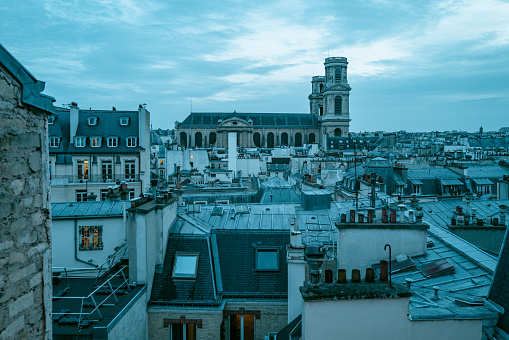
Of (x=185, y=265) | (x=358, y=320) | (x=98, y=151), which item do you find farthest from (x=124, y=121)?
(x=358, y=320)

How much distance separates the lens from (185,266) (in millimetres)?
10234

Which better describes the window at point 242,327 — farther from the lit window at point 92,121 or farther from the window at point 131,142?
the lit window at point 92,121

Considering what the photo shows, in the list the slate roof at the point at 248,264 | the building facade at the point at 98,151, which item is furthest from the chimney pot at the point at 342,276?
the building facade at the point at 98,151

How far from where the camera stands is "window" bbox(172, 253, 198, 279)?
1007 cm

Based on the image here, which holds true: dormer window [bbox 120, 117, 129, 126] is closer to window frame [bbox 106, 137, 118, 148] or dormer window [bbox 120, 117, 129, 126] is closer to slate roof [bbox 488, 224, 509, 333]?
window frame [bbox 106, 137, 118, 148]

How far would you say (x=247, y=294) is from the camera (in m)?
10.1

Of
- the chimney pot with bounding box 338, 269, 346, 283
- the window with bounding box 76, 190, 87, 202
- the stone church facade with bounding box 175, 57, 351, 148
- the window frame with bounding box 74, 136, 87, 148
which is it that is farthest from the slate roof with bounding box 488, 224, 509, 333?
the stone church facade with bounding box 175, 57, 351, 148

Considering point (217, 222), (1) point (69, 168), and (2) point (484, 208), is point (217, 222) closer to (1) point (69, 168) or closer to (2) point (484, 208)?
(2) point (484, 208)

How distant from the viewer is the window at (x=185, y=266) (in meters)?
10.1

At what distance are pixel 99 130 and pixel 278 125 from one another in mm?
75633

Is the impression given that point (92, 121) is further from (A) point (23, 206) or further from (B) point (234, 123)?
(B) point (234, 123)

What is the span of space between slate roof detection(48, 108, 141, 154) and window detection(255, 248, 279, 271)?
621 inches

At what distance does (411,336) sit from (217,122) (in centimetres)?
9268

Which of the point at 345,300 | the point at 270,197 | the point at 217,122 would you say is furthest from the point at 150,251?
the point at 217,122
